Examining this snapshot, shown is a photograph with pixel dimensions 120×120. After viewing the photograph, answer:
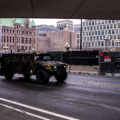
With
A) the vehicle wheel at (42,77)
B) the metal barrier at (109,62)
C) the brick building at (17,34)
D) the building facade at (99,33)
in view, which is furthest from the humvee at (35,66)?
the brick building at (17,34)

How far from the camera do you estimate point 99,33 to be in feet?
500

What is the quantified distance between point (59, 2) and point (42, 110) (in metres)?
4.45

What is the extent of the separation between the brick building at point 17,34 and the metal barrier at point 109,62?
137666mm

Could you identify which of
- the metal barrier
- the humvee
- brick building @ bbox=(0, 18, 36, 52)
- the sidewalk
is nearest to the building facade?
brick building @ bbox=(0, 18, 36, 52)

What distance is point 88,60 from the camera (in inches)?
1027

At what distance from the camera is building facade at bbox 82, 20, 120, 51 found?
14650 cm

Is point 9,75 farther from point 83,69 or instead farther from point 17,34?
point 17,34

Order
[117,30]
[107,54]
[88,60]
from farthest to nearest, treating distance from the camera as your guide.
A: 1. [117,30]
2. [88,60]
3. [107,54]

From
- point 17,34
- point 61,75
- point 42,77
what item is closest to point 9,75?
point 42,77

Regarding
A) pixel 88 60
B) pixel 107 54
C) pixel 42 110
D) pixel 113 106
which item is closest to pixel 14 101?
pixel 42 110

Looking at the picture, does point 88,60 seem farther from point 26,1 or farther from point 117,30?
point 117,30

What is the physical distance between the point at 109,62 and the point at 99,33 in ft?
438

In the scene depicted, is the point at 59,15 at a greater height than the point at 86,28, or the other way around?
the point at 86,28

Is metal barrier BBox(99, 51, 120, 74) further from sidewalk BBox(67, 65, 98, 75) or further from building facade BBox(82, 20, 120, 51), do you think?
building facade BBox(82, 20, 120, 51)
